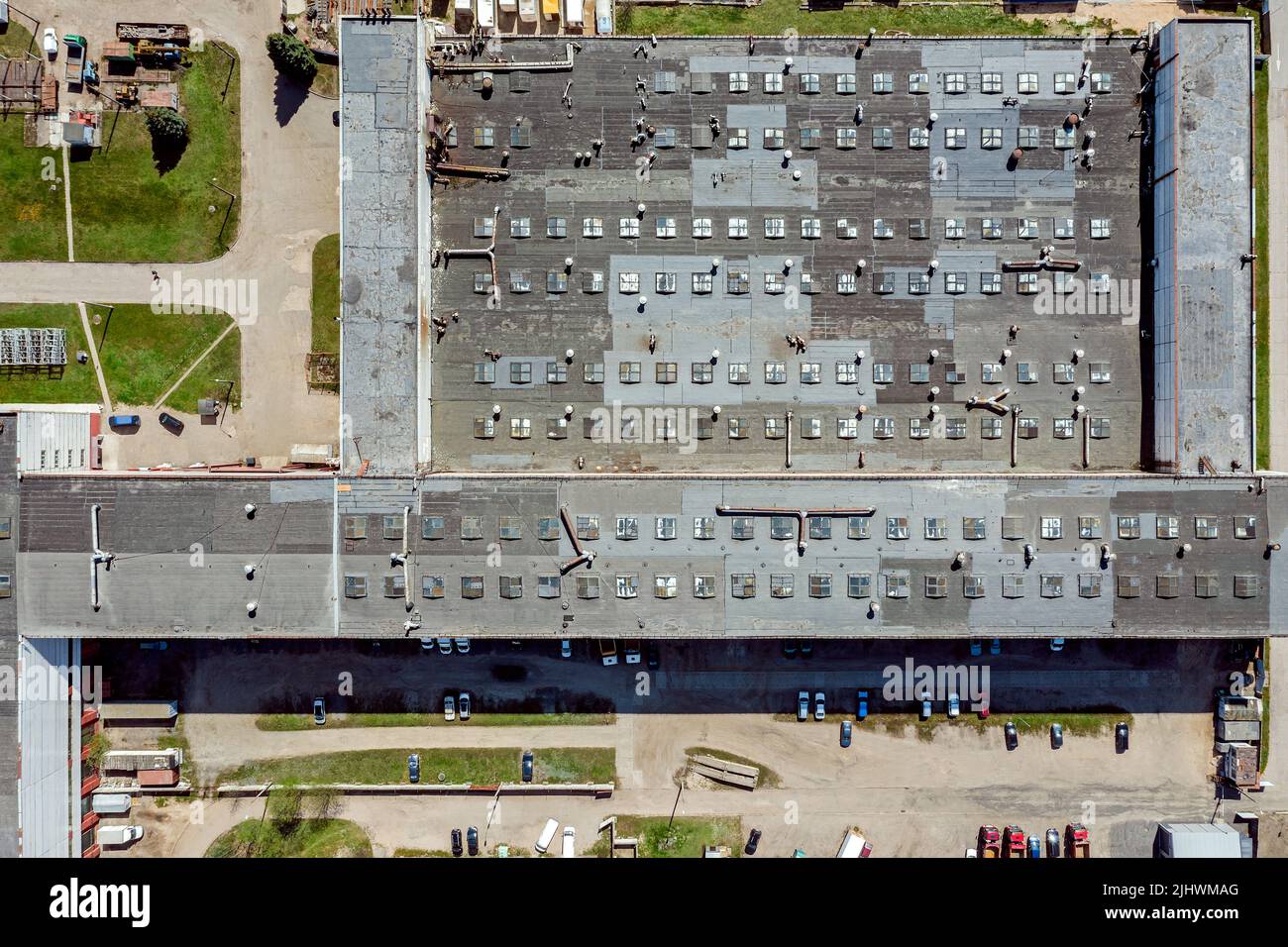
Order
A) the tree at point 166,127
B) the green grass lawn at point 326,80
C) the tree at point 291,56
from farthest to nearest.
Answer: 1. the green grass lawn at point 326,80
2. the tree at point 166,127
3. the tree at point 291,56

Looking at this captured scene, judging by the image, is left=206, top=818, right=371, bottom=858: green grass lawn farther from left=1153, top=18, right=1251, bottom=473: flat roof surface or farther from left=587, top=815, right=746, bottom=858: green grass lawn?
left=1153, top=18, right=1251, bottom=473: flat roof surface

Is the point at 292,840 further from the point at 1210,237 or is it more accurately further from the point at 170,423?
the point at 1210,237

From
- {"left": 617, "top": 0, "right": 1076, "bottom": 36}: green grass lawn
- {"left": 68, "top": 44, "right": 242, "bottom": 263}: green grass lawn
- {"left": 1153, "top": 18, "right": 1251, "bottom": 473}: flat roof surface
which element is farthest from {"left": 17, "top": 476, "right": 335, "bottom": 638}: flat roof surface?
{"left": 1153, "top": 18, "right": 1251, "bottom": 473}: flat roof surface

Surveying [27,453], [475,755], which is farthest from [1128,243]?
[27,453]

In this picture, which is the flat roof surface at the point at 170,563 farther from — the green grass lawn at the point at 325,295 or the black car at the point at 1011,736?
the black car at the point at 1011,736

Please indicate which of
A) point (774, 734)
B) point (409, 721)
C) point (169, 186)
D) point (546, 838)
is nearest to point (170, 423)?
point (169, 186)

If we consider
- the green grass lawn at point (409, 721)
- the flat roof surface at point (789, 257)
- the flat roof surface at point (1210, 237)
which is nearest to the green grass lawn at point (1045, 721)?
the flat roof surface at point (789, 257)

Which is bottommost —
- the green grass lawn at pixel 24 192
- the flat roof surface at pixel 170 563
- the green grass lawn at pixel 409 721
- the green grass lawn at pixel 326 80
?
the green grass lawn at pixel 409 721
